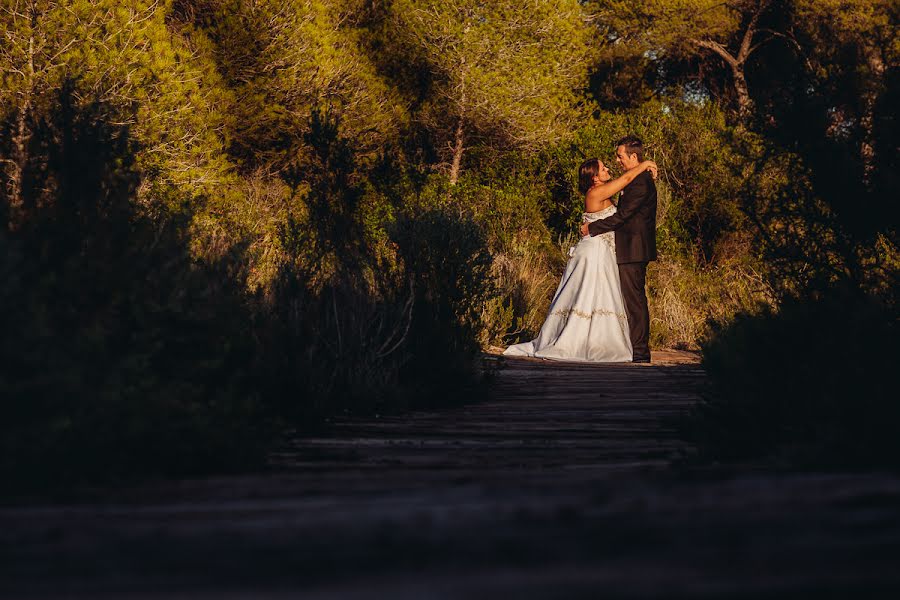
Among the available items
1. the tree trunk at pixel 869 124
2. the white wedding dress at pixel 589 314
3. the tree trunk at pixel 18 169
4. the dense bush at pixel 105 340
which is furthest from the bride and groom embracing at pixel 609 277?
the dense bush at pixel 105 340

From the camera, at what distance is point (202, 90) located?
20.5 metres

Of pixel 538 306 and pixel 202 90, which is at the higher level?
pixel 202 90

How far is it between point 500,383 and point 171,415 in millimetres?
4658

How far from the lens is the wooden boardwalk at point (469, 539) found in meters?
1.57

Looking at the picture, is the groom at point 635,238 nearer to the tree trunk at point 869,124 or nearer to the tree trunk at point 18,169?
the tree trunk at point 869,124

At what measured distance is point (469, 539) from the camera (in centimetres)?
185

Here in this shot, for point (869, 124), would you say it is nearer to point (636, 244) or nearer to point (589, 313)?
point (636, 244)

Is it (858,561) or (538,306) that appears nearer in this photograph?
(858,561)

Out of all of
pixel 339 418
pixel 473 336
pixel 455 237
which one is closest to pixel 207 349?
pixel 339 418

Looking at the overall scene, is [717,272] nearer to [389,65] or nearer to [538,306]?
[538,306]

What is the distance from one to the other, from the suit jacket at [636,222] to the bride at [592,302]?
0.12 meters

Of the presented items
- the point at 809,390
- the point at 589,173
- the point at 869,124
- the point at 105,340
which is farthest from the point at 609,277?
the point at 105,340

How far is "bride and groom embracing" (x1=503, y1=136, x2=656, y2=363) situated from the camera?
11.2 meters

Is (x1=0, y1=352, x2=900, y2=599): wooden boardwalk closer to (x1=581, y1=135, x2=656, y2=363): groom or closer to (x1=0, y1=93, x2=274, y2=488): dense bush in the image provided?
(x1=0, y1=93, x2=274, y2=488): dense bush
